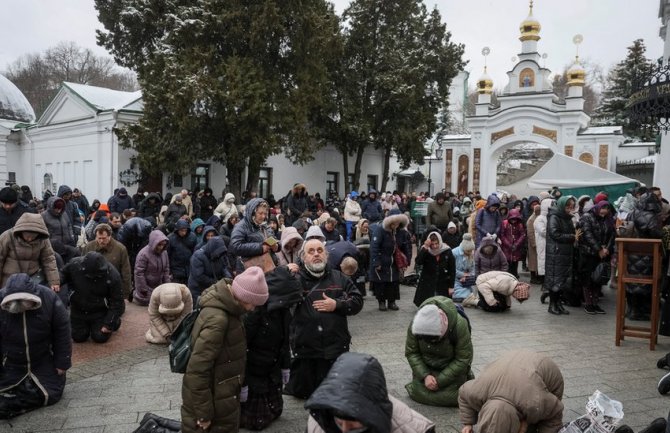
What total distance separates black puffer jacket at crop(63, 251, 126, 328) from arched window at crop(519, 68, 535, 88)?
34314 millimetres

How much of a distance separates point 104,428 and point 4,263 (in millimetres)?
2972

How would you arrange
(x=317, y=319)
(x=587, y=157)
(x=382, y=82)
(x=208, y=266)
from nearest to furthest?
(x=317, y=319) < (x=208, y=266) < (x=382, y=82) < (x=587, y=157)

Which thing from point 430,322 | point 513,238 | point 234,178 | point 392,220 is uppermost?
point 234,178

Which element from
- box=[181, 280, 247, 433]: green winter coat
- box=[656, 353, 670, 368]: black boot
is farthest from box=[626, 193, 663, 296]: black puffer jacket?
box=[181, 280, 247, 433]: green winter coat

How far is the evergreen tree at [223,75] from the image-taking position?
1825cm

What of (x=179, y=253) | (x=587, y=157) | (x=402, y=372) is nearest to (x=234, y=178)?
(x=179, y=253)

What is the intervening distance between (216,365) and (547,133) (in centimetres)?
3225

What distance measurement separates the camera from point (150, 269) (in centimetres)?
930

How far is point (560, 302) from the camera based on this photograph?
30.2 ft

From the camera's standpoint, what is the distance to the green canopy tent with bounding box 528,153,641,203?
1571cm

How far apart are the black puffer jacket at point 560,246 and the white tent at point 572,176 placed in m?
8.10

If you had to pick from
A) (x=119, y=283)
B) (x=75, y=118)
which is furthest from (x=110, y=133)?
(x=119, y=283)

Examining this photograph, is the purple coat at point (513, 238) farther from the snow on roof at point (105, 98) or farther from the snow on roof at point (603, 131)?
the snow on roof at point (603, 131)

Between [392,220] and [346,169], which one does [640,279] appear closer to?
[392,220]
